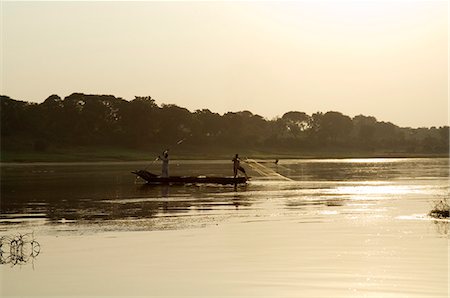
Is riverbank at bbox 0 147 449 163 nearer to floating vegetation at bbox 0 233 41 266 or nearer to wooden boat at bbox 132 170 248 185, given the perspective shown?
wooden boat at bbox 132 170 248 185

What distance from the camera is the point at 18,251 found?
23.8 metres

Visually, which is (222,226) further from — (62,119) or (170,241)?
(62,119)

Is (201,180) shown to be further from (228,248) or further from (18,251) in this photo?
(18,251)

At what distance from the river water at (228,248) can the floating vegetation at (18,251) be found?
114 mm

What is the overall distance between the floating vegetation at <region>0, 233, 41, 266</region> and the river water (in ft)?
0.38

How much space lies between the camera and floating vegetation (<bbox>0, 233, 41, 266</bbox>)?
22766 millimetres

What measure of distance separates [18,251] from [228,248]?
19.1ft

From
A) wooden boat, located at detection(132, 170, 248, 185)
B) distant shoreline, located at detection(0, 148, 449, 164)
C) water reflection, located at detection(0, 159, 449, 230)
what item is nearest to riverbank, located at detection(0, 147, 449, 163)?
distant shoreline, located at detection(0, 148, 449, 164)

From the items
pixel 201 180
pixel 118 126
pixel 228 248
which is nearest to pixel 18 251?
pixel 228 248

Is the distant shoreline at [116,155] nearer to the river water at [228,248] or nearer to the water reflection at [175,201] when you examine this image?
the water reflection at [175,201]

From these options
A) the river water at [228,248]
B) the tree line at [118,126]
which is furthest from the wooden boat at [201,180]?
the tree line at [118,126]

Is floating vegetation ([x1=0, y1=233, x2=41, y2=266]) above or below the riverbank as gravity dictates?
below

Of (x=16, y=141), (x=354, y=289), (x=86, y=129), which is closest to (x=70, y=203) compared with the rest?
(x=354, y=289)

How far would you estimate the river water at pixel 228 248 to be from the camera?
18.8 meters
